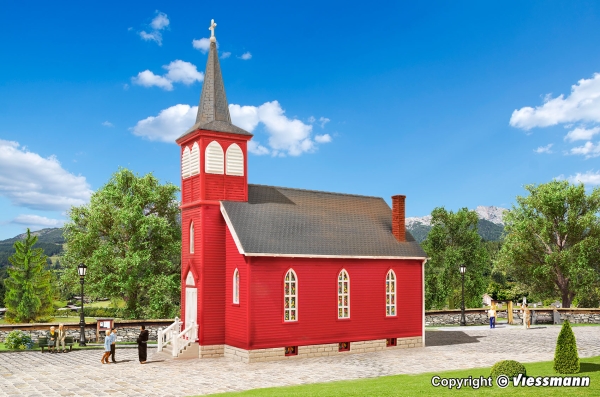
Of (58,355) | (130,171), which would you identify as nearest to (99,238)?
(130,171)

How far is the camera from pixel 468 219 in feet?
163

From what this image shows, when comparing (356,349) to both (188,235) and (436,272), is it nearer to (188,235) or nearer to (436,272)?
(188,235)

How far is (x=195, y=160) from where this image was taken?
90.0ft

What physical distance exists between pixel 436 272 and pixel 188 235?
28658mm

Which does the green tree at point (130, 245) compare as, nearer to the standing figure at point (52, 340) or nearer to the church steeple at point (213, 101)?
the standing figure at point (52, 340)

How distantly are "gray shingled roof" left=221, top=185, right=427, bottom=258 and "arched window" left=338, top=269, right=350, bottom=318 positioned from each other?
1.16 metres

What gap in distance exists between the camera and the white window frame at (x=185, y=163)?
28.2 metres

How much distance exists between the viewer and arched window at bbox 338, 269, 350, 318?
88.6ft

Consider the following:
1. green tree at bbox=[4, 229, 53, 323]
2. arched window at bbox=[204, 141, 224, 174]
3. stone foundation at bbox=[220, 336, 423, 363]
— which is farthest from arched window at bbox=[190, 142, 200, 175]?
green tree at bbox=[4, 229, 53, 323]

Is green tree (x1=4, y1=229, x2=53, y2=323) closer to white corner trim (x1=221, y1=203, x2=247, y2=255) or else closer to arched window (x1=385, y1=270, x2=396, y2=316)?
white corner trim (x1=221, y1=203, x2=247, y2=255)

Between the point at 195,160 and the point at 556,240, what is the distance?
114 ft

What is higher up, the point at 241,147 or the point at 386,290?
the point at 241,147

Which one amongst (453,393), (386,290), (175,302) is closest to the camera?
(453,393)

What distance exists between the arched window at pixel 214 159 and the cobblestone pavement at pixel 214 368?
8834 mm
